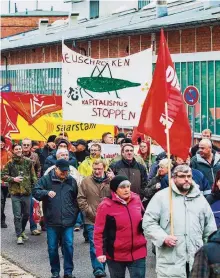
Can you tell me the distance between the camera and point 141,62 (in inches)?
684

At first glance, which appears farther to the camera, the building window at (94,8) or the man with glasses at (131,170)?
the building window at (94,8)

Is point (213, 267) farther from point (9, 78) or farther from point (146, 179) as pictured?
point (9, 78)

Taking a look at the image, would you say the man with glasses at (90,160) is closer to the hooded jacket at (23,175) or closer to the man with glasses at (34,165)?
the hooded jacket at (23,175)

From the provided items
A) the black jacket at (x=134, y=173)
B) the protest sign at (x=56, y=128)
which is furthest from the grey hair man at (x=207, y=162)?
the protest sign at (x=56, y=128)

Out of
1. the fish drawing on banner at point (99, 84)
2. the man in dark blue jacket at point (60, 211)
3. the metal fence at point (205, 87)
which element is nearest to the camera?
the man in dark blue jacket at point (60, 211)

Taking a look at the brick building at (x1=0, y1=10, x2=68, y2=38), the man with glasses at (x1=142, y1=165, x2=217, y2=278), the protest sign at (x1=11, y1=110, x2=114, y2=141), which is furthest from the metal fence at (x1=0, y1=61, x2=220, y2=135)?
the brick building at (x1=0, y1=10, x2=68, y2=38)

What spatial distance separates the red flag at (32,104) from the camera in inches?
902

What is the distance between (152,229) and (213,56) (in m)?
19.8

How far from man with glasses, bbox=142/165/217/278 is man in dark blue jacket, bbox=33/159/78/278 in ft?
11.6

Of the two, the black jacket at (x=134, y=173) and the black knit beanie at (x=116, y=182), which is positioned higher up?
the black knit beanie at (x=116, y=182)

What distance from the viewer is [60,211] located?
12422 millimetres

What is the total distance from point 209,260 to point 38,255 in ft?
26.2

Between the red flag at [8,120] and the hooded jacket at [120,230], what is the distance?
1265 centimetres

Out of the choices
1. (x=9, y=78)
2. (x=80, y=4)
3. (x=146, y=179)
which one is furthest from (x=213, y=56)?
(x=80, y=4)
